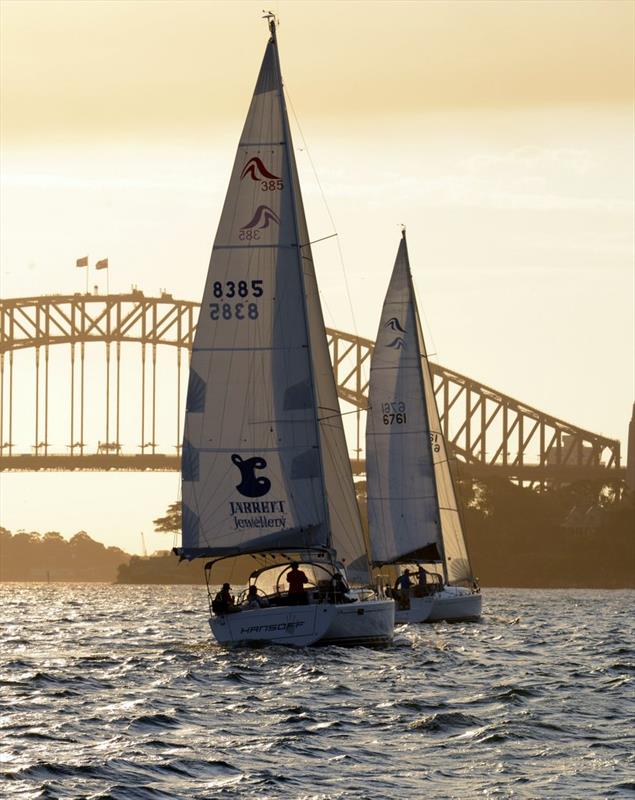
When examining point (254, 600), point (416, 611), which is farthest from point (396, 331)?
point (254, 600)

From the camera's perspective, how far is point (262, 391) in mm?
41500

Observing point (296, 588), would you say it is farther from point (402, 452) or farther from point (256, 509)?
point (402, 452)

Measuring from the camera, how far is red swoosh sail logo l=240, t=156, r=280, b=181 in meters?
41.9

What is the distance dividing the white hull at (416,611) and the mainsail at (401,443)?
428 cm

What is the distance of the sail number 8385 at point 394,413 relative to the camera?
62.6m

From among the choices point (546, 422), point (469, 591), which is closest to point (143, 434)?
point (546, 422)

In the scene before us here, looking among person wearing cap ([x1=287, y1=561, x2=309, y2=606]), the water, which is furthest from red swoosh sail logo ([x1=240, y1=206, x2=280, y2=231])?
the water

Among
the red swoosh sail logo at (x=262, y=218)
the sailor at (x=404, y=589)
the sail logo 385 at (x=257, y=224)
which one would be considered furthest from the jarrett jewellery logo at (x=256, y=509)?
the sailor at (x=404, y=589)

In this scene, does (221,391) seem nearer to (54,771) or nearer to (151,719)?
(151,719)

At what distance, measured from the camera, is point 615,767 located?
2400cm

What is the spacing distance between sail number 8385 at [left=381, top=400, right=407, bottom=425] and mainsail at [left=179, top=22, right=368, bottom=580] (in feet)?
66.4

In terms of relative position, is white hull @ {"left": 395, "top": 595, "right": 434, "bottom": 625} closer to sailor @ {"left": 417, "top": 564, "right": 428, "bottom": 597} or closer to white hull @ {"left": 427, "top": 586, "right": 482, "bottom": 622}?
white hull @ {"left": 427, "top": 586, "right": 482, "bottom": 622}

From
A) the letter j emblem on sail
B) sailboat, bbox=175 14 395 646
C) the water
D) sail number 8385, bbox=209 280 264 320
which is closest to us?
the water

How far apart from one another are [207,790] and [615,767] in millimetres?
5108
